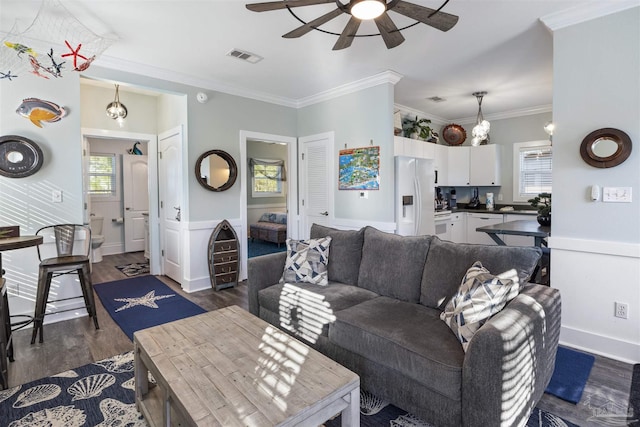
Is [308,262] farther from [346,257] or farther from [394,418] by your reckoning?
[394,418]

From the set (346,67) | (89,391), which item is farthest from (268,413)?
(346,67)

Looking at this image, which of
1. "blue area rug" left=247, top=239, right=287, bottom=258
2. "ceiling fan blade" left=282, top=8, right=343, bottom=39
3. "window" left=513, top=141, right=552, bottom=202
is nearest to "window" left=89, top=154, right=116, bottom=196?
"blue area rug" left=247, top=239, right=287, bottom=258

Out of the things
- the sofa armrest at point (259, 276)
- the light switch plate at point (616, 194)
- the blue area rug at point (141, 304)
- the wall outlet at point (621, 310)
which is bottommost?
the blue area rug at point (141, 304)

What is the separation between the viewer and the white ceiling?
258 centimetres

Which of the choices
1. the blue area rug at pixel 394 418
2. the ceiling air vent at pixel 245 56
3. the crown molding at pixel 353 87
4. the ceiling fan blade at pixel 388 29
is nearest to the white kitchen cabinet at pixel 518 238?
the crown molding at pixel 353 87

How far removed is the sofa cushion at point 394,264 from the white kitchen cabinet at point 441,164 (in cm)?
350

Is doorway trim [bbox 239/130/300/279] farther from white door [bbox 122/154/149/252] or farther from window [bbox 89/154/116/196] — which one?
window [bbox 89/154/116/196]

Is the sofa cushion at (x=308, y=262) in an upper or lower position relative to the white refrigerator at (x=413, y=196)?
lower

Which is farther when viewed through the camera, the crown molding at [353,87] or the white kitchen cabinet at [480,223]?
the white kitchen cabinet at [480,223]

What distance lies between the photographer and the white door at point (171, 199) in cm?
442

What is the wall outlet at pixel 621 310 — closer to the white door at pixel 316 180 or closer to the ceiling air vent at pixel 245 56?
the white door at pixel 316 180

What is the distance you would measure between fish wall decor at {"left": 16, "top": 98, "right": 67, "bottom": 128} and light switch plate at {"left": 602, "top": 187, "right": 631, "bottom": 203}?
15.7 ft

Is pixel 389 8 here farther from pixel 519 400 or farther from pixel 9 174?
pixel 9 174

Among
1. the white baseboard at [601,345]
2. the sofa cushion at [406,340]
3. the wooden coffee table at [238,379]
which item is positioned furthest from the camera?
the white baseboard at [601,345]
